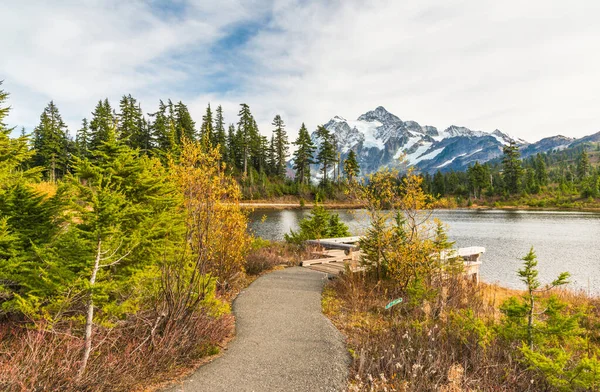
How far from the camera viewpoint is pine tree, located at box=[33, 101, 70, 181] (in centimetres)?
5194

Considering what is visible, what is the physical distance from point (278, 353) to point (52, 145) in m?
62.9

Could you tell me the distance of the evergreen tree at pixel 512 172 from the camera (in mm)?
76188

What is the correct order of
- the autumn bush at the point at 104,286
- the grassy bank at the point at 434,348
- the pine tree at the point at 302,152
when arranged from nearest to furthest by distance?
the autumn bush at the point at 104,286
the grassy bank at the point at 434,348
the pine tree at the point at 302,152

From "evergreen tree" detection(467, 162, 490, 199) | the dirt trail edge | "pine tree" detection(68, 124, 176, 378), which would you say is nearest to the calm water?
the dirt trail edge

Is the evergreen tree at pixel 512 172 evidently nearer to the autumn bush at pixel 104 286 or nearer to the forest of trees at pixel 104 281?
the forest of trees at pixel 104 281

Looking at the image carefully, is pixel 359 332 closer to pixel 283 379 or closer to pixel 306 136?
pixel 283 379

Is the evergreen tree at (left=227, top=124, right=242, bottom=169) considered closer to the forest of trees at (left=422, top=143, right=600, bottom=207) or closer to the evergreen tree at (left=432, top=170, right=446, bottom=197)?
the forest of trees at (left=422, top=143, right=600, bottom=207)

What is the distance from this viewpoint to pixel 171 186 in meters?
7.63

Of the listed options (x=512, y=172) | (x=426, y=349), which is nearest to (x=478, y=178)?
(x=512, y=172)

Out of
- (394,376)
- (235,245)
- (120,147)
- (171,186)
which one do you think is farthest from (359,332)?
(120,147)

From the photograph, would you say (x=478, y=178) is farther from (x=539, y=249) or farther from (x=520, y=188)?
(x=539, y=249)

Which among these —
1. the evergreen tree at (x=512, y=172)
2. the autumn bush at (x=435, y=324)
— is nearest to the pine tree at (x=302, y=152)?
the evergreen tree at (x=512, y=172)

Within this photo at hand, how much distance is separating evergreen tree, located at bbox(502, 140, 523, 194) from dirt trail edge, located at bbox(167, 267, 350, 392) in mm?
85664

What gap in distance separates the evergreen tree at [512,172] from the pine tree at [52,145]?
91.3m
